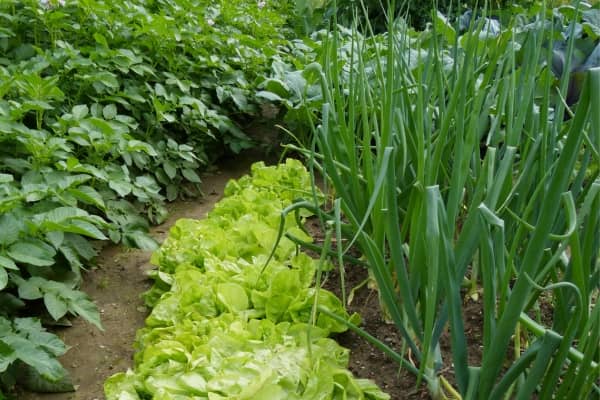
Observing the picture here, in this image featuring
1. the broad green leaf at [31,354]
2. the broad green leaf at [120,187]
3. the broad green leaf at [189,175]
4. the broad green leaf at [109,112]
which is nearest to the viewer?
the broad green leaf at [31,354]

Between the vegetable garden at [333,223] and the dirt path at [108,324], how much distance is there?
69 mm

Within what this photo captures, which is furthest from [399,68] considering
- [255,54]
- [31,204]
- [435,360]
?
[255,54]

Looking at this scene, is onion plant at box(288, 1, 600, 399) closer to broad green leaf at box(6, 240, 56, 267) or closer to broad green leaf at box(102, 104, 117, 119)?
broad green leaf at box(6, 240, 56, 267)

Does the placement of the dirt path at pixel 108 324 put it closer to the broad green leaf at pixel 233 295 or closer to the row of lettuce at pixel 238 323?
the row of lettuce at pixel 238 323

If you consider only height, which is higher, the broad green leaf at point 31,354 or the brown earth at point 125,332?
the broad green leaf at point 31,354

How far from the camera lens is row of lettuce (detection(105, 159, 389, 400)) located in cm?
137

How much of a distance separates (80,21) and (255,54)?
40.2 inches

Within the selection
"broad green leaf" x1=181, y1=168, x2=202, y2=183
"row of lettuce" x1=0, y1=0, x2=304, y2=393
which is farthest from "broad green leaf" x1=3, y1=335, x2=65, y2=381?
"broad green leaf" x1=181, y1=168, x2=202, y2=183

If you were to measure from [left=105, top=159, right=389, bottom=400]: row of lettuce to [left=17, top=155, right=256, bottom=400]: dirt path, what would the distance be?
0.16 metres

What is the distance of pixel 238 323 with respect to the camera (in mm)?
1589

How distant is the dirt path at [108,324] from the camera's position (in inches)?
76.2

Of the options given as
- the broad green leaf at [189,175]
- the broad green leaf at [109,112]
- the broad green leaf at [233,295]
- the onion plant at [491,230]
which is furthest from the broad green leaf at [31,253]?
the broad green leaf at [189,175]

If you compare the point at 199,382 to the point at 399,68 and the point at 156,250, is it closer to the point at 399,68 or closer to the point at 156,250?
the point at 399,68

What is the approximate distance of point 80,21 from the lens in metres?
2.95
